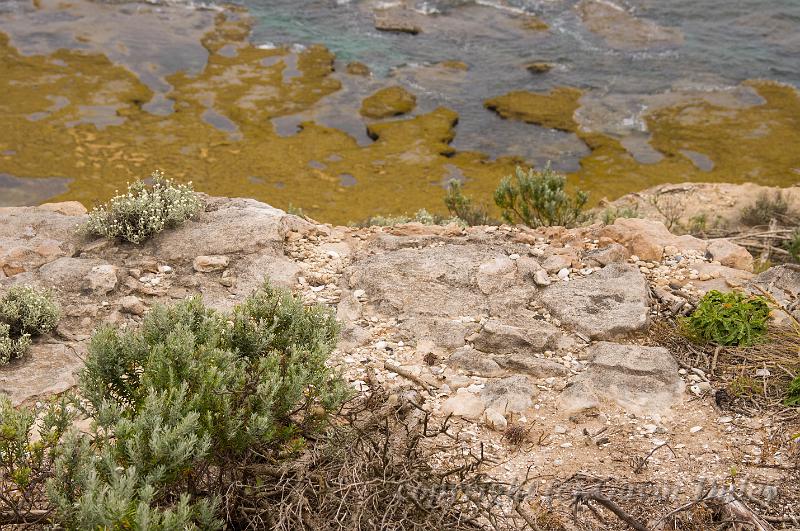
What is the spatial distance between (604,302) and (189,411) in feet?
16.4

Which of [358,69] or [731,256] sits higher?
[731,256]

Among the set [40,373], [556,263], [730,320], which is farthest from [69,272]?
[730,320]

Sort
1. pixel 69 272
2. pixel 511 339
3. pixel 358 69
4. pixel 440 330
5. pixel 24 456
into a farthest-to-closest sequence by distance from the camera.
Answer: pixel 358 69
pixel 69 272
pixel 440 330
pixel 511 339
pixel 24 456

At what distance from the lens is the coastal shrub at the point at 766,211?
16.3 meters

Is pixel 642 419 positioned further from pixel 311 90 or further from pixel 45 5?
pixel 45 5

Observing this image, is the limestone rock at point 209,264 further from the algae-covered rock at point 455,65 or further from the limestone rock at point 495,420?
the algae-covered rock at point 455,65

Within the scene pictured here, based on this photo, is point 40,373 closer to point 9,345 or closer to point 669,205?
point 9,345

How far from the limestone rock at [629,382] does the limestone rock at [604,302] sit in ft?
1.15

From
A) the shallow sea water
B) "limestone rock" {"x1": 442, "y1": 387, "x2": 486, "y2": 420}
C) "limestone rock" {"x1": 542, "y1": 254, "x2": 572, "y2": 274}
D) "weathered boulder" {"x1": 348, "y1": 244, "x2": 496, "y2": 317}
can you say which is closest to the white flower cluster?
"weathered boulder" {"x1": 348, "y1": 244, "x2": 496, "y2": 317}

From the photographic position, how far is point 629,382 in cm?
694

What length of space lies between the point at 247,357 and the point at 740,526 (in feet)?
11.3

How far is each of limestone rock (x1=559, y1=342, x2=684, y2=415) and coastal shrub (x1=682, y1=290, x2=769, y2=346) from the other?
463 mm

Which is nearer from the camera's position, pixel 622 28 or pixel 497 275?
pixel 497 275

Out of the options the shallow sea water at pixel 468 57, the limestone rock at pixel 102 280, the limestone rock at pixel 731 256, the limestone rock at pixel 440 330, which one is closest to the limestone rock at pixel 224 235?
the limestone rock at pixel 102 280
